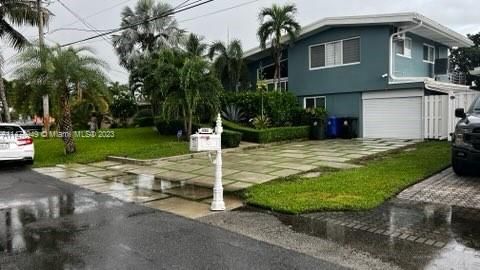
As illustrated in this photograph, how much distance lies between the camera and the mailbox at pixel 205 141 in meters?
6.22

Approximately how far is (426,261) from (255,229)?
82.3 inches

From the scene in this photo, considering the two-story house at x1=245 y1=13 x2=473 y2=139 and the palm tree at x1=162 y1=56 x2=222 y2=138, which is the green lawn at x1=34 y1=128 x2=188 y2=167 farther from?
the two-story house at x1=245 y1=13 x2=473 y2=139

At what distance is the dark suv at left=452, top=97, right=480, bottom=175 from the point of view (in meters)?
7.50

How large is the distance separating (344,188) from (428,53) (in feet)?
55.7

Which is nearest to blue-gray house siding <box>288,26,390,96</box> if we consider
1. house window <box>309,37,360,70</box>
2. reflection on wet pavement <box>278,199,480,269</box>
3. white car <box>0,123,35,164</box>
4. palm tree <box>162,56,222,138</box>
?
house window <box>309,37,360,70</box>

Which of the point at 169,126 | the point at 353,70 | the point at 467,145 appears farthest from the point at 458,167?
the point at 169,126

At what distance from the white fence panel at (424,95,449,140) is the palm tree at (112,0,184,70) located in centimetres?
1647

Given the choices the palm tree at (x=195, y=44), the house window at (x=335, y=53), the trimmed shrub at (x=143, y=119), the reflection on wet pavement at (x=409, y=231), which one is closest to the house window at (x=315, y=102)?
the house window at (x=335, y=53)

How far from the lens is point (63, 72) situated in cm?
1308

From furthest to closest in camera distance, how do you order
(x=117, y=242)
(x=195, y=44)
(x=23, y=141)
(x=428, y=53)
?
(x=195, y=44) → (x=428, y=53) → (x=23, y=141) → (x=117, y=242)

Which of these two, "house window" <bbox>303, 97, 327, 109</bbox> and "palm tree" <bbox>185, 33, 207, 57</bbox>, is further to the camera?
"palm tree" <bbox>185, 33, 207, 57</bbox>

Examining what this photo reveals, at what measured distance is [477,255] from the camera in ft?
13.6

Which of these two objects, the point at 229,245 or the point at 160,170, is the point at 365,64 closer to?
the point at 160,170

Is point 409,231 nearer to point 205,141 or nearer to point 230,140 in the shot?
point 205,141
